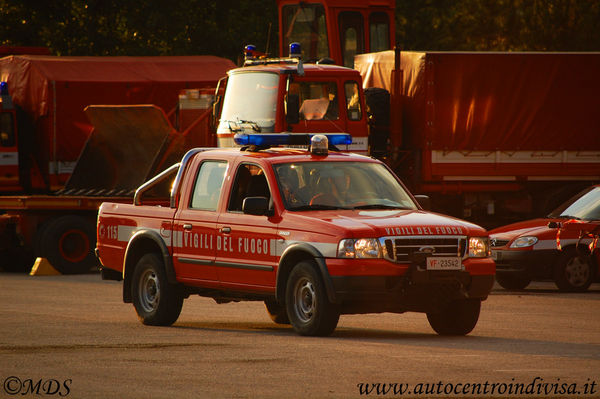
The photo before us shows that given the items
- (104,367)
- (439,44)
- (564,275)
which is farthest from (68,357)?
(439,44)

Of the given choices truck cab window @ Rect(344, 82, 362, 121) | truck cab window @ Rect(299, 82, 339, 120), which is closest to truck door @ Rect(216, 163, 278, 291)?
truck cab window @ Rect(299, 82, 339, 120)

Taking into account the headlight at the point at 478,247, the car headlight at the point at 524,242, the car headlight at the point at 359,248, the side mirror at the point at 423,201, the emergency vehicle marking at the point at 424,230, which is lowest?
the car headlight at the point at 524,242

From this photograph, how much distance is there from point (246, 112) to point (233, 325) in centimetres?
797

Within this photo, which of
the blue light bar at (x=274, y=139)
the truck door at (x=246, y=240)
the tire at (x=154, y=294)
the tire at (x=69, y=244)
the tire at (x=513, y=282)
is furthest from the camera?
the tire at (x=69, y=244)

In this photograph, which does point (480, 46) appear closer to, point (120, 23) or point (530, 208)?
point (120, 23)

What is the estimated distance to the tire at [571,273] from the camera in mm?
19875

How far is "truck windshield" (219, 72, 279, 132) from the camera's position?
2219 cm

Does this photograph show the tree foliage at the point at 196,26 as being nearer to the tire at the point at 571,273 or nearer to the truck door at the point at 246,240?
the tire at the point at 571,273

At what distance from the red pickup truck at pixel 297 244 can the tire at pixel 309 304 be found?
1 cm

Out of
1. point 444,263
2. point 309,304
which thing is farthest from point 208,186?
point 444,263

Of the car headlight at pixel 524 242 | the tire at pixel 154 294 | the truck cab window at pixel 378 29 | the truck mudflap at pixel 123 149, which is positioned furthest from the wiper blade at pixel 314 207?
the truck cab window at pixel 378 29

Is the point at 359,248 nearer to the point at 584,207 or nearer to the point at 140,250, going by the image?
the point at 140,250

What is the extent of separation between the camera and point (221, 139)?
23.0 m

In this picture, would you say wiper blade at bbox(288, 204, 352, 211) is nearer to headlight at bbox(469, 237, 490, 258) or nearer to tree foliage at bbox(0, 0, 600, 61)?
headlight at bbox(469, 237, 490, 258)
